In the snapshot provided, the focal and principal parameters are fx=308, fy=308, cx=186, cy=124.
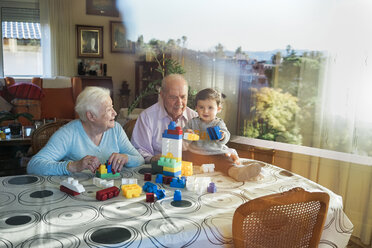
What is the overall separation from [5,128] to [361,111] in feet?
7.42

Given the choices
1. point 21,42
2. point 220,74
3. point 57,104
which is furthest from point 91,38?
point 220,74

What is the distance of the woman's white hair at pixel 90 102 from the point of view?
1076 millimetres

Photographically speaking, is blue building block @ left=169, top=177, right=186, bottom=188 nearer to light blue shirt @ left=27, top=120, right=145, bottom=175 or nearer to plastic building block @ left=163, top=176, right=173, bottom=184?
plastic building block @ left=163, top=176, right=173, bottom=184

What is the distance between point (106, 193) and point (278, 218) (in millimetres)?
391

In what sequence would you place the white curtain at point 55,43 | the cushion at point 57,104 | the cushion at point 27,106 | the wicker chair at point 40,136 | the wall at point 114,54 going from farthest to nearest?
the white curtain at point 55,43 → the cushion at point 57,104 → the cushion at point 27,106 → the wicker chair at point 40,136 → the wall at point 114,54

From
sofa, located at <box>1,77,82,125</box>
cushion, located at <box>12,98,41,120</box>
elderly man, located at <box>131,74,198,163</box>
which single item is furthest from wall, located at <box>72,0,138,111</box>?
cushion, located at <box>12,98,41,120</box>

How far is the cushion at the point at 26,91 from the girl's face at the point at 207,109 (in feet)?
8.02

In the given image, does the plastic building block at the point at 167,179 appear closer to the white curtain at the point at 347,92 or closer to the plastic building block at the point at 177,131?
the plastic building block at the point at 177,131

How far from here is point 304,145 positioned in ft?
1.38

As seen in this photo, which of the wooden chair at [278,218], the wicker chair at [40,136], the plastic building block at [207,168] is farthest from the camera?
the wicker chair at [40,136]

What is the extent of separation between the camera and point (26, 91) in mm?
2814

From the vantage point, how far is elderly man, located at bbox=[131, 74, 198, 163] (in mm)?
1055

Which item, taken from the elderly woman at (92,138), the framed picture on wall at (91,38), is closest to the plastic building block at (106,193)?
the elderly woman at (92,138)

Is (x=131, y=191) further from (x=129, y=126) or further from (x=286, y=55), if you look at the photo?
(x=129, y=126)
